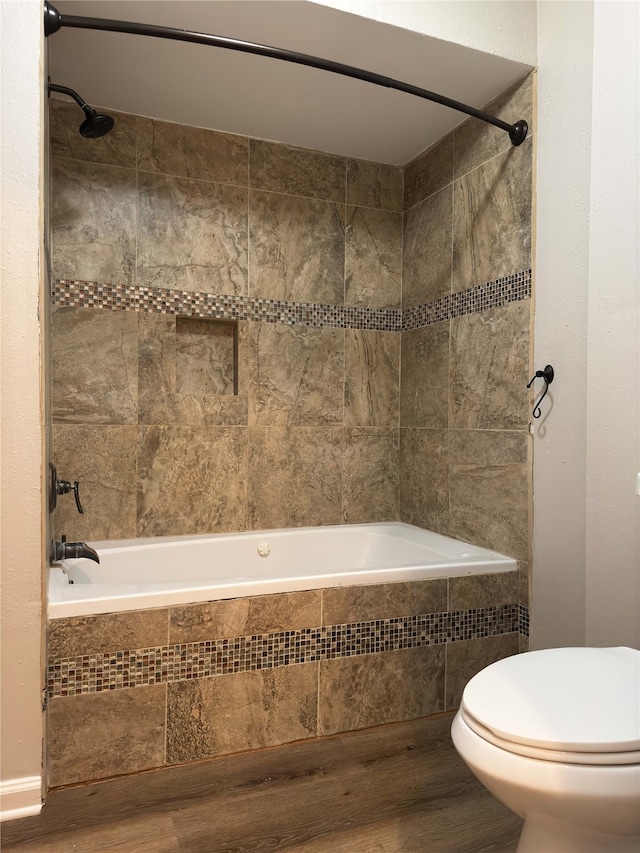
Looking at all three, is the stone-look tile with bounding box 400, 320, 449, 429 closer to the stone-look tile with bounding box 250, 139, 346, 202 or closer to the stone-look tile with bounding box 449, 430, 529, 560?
the stone-look tile with bounding box 449, 430, 529, 560

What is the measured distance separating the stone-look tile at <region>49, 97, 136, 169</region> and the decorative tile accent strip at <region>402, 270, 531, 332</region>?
60.2 inches

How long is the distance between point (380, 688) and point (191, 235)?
6.90ft

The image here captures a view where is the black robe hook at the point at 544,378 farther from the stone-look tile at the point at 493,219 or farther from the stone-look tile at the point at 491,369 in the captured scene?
the stone-look tile at the point at 493,219

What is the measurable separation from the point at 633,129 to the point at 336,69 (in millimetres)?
968

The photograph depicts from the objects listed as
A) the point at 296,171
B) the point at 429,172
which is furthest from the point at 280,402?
the point at 429,172

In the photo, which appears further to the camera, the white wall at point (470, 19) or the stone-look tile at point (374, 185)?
the stone-look tile at point (374, 185)

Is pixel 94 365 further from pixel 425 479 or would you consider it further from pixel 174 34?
pixel 425 479

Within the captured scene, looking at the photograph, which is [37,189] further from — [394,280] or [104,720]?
[394,280]

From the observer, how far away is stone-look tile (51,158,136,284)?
2561mm

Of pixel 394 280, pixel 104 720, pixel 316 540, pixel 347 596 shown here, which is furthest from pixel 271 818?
pixel 394 280

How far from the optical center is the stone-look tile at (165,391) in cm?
271

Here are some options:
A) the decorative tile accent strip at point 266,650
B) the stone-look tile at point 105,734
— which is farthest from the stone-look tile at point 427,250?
the stone-look tile at point 105,734

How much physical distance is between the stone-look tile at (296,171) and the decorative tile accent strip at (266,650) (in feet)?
6.85

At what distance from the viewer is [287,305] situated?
2.97 metres
